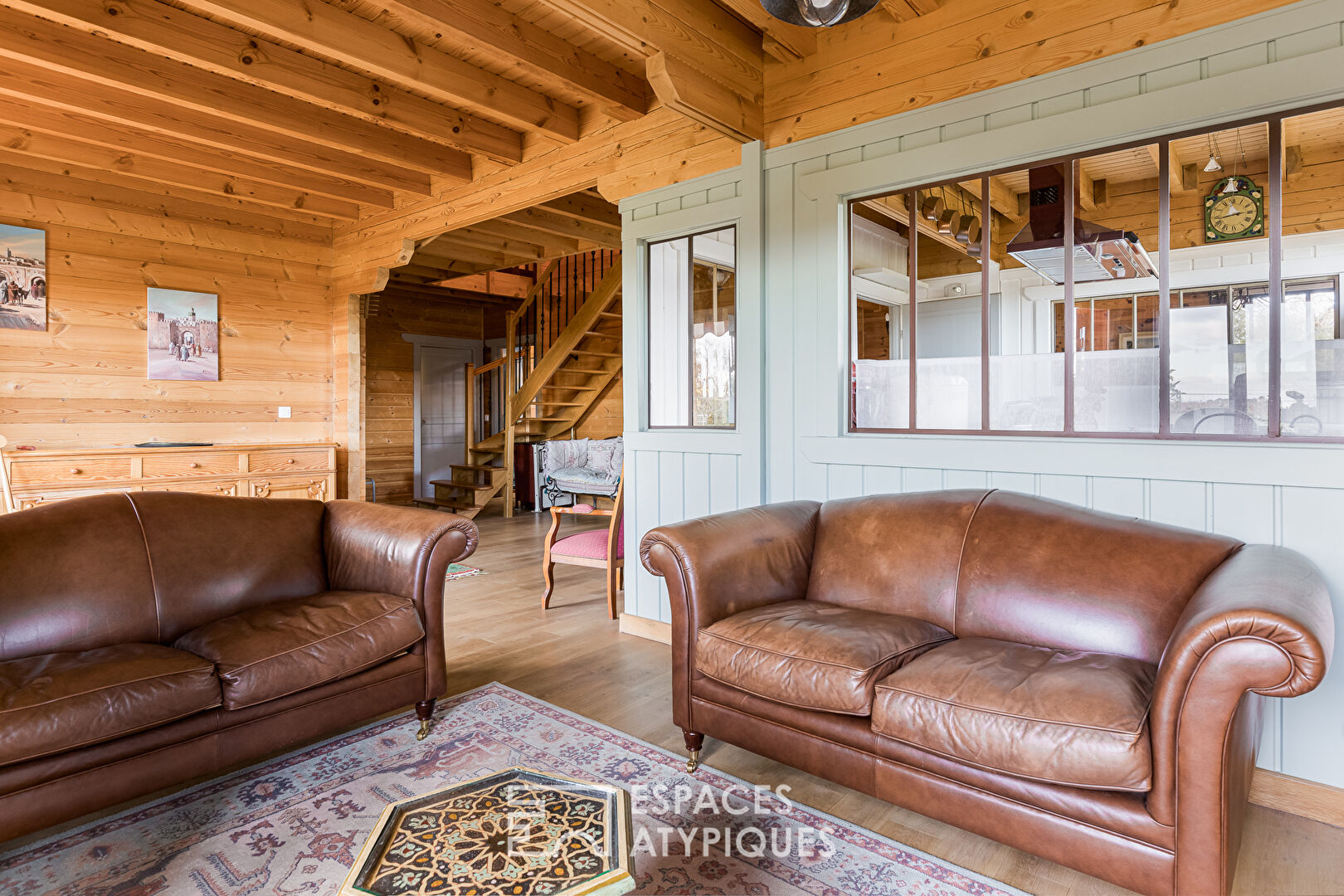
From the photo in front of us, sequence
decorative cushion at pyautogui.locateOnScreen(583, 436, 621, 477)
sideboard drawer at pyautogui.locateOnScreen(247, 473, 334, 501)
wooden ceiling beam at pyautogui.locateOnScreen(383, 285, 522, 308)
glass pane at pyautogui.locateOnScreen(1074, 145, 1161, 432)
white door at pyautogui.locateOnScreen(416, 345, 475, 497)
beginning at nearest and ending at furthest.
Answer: glass pane at pyautogui.locateOnScreen(1074, 145, 1161, 432) → sideboard drawer at pyautogui.locateOnScreen(247, 473, 334, 501) → decorative cushion at pyautogui.locateOnScreen(583, 436, 621, 477) → wooden ceiling beam at pyautogui.locateOnScreen(383, 285, 522, 308) → white door at pyautogui.locateOnScreen(416, 345, 475, 497)

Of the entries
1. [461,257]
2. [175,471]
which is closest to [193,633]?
[175,471]

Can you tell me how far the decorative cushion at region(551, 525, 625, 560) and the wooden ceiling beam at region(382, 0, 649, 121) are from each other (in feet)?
7.64

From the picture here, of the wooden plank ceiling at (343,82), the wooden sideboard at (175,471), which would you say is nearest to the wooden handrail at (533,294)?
the wooden sideboard at (175,471)

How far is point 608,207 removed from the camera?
5.91 metres

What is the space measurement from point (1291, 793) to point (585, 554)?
3.23 meters

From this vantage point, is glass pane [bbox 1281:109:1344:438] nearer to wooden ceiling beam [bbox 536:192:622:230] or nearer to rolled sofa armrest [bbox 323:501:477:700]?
rolled sofa armrest [bbox 323:501:477:700]

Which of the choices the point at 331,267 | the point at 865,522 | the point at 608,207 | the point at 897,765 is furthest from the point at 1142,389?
the point at 331,267

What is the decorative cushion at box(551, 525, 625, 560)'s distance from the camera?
4199 mm

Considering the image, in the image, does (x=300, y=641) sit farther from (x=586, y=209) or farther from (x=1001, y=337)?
(x=586, y=209)

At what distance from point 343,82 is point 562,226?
2.46 meters

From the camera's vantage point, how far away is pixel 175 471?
16.8 ft

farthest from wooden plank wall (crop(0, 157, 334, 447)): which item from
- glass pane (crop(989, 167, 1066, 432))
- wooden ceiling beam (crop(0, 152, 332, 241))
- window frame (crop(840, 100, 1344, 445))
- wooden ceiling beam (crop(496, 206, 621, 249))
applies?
glass pane (crop(989, 167, 1066, 432))

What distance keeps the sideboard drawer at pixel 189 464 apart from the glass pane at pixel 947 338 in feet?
16.4

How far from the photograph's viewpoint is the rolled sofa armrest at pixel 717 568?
7.86ft
